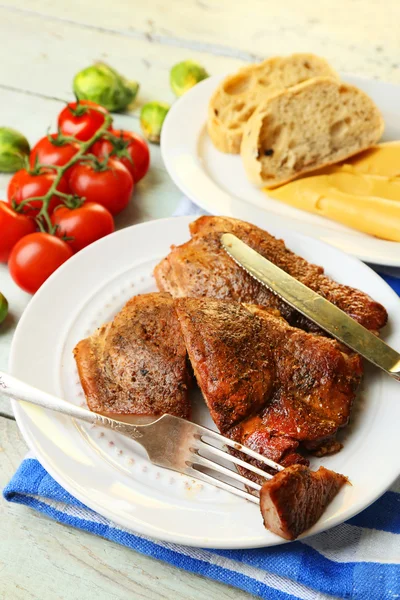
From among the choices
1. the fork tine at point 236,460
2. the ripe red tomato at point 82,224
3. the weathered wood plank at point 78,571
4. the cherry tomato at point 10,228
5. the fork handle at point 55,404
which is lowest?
the weathered wood plank at point 78,571

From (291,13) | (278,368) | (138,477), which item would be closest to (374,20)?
(291,13)

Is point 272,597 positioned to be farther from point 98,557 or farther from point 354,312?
point 354,312

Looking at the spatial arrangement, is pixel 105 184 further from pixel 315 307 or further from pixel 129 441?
pixel 129 441

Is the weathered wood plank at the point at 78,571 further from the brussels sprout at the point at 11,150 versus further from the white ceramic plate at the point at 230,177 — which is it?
the brussels sprout at the point at 11,150

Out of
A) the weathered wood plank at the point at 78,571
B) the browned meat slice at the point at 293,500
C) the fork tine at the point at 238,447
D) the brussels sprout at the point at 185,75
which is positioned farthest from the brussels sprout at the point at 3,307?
the brussels sprout at the point at 185,75

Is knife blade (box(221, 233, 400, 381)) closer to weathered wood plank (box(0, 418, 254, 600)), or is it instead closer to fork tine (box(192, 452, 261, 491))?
fork tine (box(192, 452, 261, 491))
